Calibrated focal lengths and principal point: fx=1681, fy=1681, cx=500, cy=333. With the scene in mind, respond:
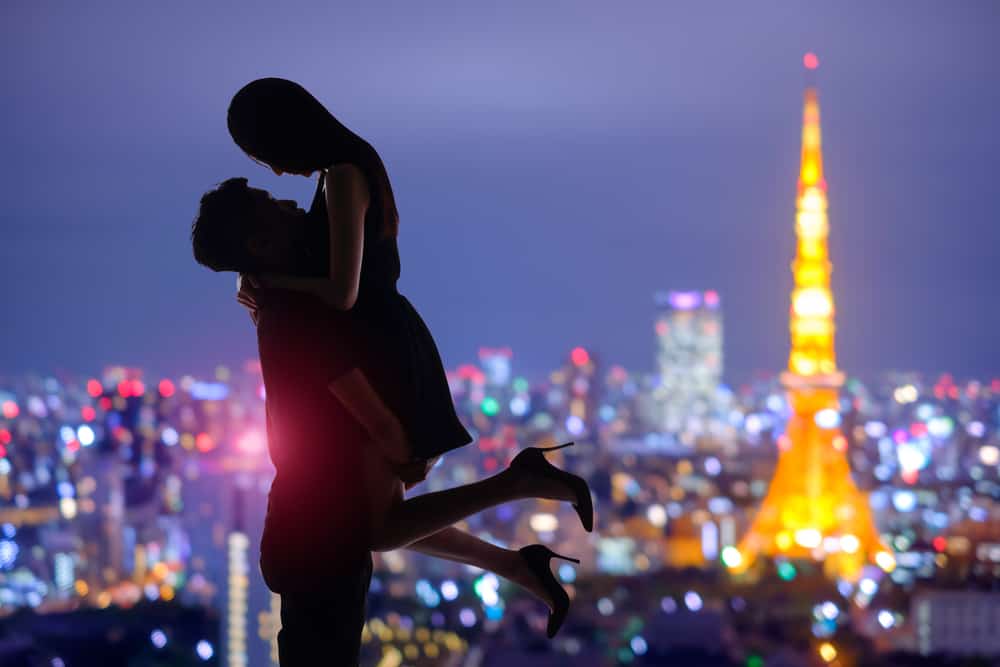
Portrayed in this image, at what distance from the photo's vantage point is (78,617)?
463 inches

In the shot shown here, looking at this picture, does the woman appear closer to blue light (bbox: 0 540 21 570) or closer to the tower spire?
blue light (bbox: 0 540 21 570)

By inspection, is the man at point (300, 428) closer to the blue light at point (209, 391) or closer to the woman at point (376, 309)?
the woman at point (376, 309)

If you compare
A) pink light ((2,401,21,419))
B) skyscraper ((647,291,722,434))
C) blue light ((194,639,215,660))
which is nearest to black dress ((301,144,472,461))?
blue light ((194,639,215,660))

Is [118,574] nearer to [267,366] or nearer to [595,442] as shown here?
[595,442]

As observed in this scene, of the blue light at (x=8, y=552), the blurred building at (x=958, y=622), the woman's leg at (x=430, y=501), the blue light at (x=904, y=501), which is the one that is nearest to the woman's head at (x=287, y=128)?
the woman's leg at (x=430, y=501)

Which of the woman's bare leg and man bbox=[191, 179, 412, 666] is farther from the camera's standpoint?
the woman's bare leg

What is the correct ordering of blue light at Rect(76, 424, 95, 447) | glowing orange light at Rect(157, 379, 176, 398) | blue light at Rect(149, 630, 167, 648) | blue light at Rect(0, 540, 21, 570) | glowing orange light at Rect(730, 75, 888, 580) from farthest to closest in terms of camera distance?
glowing orange light at Rect(157, 379, 176, 398) → blue light at Rect(76, 424, 95, 447) → glowing orange light at Rect(730, 75, 888, 580) → blue light at Rect(0, 540, 21, 570) → blue light at Rect(149, 630, 167, 648)

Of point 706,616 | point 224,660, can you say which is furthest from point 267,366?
point 706,616

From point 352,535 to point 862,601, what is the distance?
14.9 m

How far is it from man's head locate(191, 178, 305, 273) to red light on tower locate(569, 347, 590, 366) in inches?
1255

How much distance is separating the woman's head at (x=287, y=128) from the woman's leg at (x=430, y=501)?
276 mm

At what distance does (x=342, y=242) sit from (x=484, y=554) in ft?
→ 1.14

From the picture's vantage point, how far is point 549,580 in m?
1.60

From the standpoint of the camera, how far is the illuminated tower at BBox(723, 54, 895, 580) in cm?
1798
